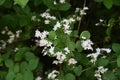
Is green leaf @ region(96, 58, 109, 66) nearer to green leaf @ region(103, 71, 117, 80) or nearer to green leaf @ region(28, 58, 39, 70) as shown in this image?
green leaf @ region(103, 71, 117, 80)

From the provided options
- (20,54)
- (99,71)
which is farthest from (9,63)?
(99,71)

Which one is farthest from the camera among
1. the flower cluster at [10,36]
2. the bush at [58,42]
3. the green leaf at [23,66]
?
the flower cluster at [10,36]

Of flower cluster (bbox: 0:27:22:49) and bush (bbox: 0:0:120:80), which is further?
flower cluster (bbox: 0:27:22:49)

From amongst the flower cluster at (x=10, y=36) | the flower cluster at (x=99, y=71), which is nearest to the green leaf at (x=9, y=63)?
the flower cluster at (x=10, y=36)

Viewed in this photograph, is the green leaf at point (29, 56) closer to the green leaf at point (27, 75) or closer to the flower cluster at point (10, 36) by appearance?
the green leaf at point (27, 75)

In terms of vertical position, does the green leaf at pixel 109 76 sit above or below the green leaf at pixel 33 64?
below

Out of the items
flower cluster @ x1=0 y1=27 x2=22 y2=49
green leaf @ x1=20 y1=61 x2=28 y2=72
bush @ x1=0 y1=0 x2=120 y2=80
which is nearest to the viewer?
bush @ x1=0 y1=0 x2=120 y2=80

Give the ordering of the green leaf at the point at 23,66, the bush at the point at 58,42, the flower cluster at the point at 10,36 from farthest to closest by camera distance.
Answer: the flower cluster at the point at 10,36, the green leaf at the point at 23,66, the bush at the point at 58,42

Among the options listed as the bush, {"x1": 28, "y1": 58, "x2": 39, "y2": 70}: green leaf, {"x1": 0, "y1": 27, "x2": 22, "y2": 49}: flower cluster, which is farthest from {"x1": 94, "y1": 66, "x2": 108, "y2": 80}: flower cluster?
{"x1": 0, "y1": 27, "x2": 22, "y2": 49}: flower cluster

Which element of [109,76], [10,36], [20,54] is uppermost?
[10,36]

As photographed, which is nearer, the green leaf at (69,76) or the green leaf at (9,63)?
the green leaf at (69,76)

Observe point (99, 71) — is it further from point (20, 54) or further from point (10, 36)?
point (10, 36)

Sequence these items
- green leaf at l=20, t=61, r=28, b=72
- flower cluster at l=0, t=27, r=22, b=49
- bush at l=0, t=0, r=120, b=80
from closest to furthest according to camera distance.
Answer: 1. bush at l=0, t=0, r=120, b=80
2. green leaf at l=20, t=61, r=28, b=72
3. flower cluster at l=0, t=27, r=22, b=49
